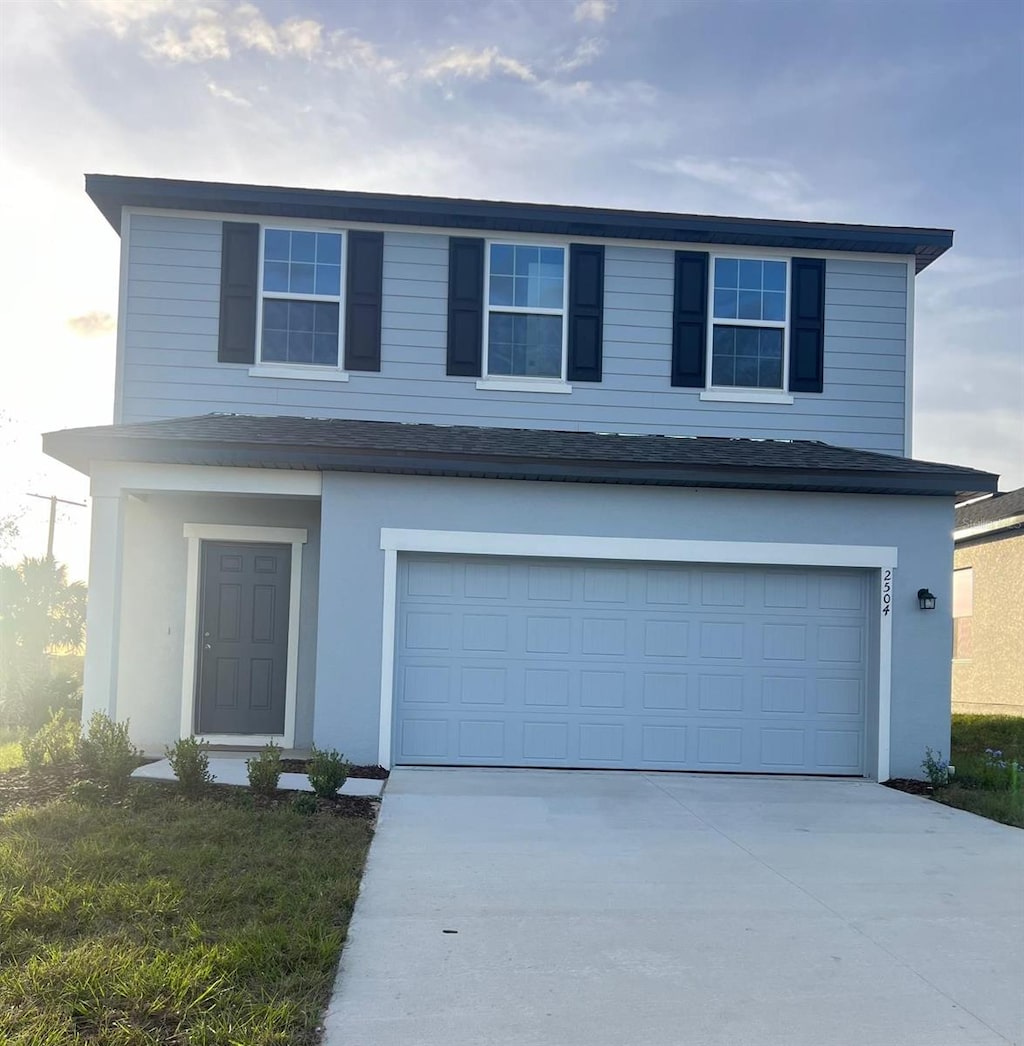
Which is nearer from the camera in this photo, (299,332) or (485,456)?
(485,456)

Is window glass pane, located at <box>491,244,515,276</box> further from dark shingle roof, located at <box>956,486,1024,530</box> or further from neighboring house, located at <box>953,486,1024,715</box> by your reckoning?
dark shingle roof, located at <box>956,486,1024,530</box>

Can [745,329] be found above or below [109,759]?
above

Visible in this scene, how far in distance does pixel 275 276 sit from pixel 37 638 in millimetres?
9073

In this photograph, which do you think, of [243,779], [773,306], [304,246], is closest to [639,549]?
[773,306]

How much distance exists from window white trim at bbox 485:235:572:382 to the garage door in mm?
2322

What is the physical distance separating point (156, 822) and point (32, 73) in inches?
340

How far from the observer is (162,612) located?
1062 centimetres

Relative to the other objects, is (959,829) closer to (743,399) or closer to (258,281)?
(743,399)

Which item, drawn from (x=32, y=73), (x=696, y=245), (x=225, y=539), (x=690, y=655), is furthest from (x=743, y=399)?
(x=32, y=73)

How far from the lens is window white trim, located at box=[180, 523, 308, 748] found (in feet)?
34.3

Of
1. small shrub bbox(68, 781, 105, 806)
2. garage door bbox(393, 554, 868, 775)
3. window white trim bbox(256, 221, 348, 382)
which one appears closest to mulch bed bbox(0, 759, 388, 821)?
small shrub bbox(68, 781, 105, 806)

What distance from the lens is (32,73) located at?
10.8 meters

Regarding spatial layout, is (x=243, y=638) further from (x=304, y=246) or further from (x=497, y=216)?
(x=497, y=216)

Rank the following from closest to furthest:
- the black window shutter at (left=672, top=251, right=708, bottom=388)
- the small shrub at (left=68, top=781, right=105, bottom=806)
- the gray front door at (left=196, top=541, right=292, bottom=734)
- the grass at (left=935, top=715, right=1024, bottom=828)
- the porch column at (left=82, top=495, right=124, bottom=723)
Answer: the small shrub at (left=68, top=781, right=105, bottom=806)
the grass at (left=935, top=715, right=1024, bottom=828)
the porch column at (left=82, top=495, right=124, bottom=723)
the gray front door at (left=196, top=541, right=292, bottom=734)
the black window shutter at (left=672, top=251, right=708, bottom=388)
